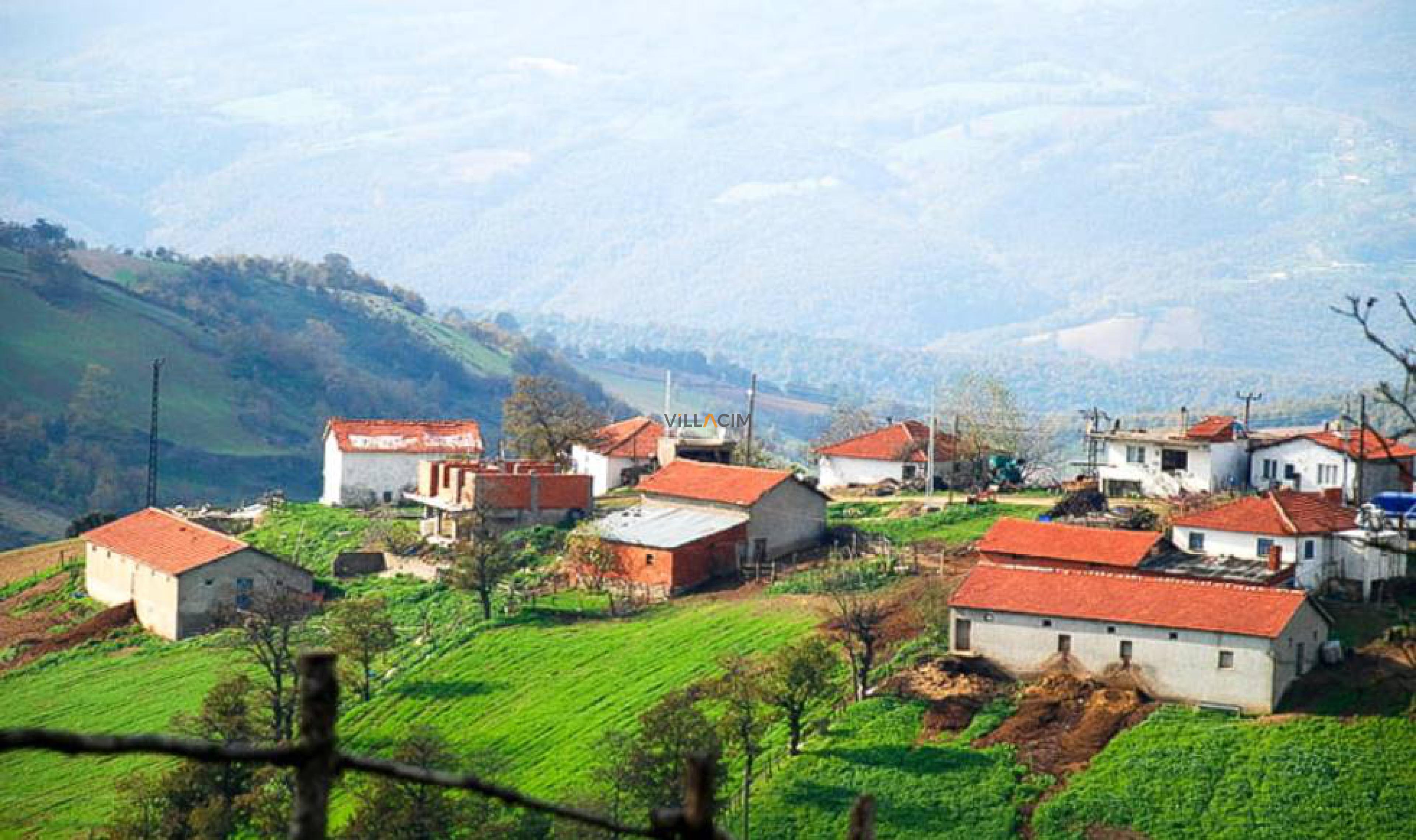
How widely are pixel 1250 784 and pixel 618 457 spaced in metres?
48.3

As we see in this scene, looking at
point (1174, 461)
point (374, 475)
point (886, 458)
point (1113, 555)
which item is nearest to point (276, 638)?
point (1113, 555)

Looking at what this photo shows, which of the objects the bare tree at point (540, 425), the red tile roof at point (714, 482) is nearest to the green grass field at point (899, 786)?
the red tile roof at point (714, 482)

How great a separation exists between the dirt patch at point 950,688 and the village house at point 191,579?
2443 centimetres

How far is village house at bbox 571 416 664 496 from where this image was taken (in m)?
86.4

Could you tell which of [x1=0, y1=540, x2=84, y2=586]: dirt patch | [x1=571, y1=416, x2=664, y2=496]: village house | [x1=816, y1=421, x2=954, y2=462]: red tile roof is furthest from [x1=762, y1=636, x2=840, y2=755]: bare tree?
[x1=0, y1=540, x2=84, y2=586]: dirt patch

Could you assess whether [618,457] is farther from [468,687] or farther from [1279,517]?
[1279,517]

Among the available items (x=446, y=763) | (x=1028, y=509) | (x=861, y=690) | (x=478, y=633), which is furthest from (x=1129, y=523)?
(x=446, y=763)

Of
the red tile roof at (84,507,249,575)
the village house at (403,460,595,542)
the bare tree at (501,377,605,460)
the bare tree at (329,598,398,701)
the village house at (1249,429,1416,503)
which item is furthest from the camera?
the bare tree at (501,377,605,460)

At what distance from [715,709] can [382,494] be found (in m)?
40.7

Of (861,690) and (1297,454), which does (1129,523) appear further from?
(861,690)

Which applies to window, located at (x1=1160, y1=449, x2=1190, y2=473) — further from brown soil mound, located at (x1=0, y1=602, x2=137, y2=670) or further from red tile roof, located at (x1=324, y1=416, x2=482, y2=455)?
brown soil mound, located at (x1=0, y1=602, x2=137, y2=670)

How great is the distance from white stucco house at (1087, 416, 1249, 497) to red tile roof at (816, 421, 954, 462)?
33.6 ft

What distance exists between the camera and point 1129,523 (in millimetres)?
63125

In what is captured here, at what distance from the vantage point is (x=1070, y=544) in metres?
56.9
